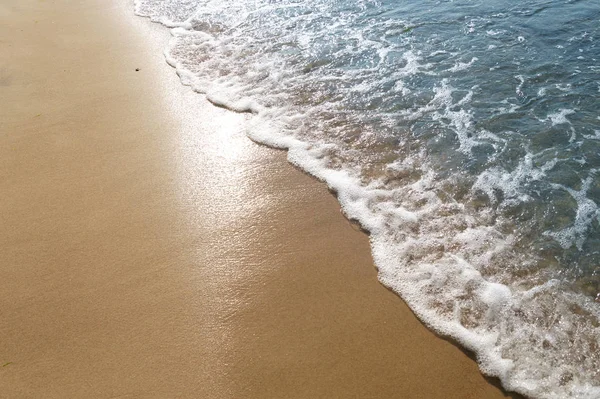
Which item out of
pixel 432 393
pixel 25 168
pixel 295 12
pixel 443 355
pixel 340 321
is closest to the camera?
pixel 432 393

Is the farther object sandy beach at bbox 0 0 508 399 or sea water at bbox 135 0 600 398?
sea water at bbox 135 0 600 398

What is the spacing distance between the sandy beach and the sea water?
276 mm

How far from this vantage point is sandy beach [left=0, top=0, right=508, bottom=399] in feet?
9.74

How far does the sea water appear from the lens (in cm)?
321

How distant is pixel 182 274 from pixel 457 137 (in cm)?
301

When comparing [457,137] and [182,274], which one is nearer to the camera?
[182,274]

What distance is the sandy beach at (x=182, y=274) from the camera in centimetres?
297

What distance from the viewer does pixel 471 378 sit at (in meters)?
2.90

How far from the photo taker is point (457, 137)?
15.8 feet

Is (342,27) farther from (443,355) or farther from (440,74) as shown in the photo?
(443,355)

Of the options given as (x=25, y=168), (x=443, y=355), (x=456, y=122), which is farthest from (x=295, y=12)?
(x=443, y=355)

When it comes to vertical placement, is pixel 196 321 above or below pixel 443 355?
above

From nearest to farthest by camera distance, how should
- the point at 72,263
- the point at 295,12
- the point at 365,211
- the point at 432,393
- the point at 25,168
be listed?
the point at 432,393, the point at 72,263, the point at 365,211, the point at 25,168, the point at 295,12

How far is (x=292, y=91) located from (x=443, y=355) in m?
3.75
